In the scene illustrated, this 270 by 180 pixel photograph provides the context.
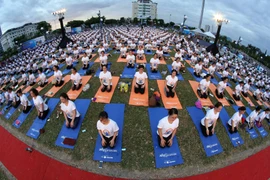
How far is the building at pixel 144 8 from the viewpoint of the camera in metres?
127

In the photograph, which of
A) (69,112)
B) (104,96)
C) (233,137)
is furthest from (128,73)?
(233,137)

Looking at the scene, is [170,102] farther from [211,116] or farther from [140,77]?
[211,116]

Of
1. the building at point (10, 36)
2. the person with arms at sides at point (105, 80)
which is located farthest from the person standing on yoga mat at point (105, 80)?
the building at point (10, 36)

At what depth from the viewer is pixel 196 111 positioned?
28.8ft

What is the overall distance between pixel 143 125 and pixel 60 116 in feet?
16.6

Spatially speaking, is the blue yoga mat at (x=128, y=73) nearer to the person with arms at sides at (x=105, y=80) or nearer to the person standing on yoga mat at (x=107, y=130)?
the person with arms at sides at (x=105, y=80)

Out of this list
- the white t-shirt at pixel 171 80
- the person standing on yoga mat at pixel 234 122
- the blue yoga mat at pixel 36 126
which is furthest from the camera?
the white t-shirt at pixel 171 80

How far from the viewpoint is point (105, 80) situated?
384 inches

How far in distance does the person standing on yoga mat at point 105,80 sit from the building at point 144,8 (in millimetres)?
131827

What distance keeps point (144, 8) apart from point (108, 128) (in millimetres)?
144156

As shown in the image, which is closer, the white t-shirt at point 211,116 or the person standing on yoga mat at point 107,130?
the person standing on yoga mat at point 107,130

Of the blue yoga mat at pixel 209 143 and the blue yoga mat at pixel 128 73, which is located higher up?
the blue yoga mat at pixel 128 73

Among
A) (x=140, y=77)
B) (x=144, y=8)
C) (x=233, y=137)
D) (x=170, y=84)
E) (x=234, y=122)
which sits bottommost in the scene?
(x=233, y=137)

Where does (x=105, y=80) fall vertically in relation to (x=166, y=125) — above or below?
above
